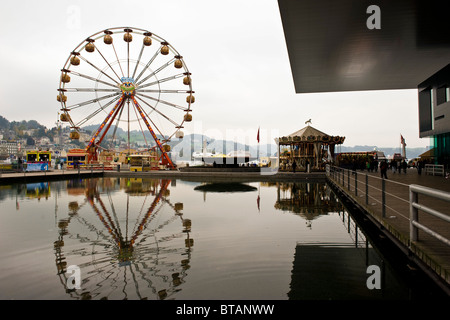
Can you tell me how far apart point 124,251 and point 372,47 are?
14.4m

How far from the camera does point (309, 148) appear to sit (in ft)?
96.2

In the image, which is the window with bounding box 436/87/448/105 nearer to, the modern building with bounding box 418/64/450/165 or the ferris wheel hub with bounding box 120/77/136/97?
the modern building with bounding box 418/64/450/165

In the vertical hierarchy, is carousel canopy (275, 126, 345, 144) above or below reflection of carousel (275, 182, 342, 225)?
above

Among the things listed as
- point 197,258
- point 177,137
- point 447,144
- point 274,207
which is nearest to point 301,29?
point 274,207

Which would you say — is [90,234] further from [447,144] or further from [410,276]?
[447,144]

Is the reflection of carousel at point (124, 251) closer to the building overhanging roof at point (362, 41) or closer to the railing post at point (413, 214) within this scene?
the railing post at point (413, 214)

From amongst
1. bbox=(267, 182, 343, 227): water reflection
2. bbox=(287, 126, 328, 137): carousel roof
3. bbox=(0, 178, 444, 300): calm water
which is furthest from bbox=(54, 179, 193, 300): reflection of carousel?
bbox=(287, 126, 328, 137): carousel roof

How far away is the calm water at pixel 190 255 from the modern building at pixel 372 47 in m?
6.88

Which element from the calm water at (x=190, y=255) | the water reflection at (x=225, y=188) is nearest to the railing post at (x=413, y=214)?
the calm water at (x=190, y=255)

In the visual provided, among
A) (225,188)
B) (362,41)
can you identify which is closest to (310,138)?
(225,188)

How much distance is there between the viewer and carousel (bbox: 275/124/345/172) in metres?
28.0

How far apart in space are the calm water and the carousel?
18.0m

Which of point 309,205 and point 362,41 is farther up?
point 362,41

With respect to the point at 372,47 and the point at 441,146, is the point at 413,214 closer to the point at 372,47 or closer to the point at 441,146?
the point at 372,47
